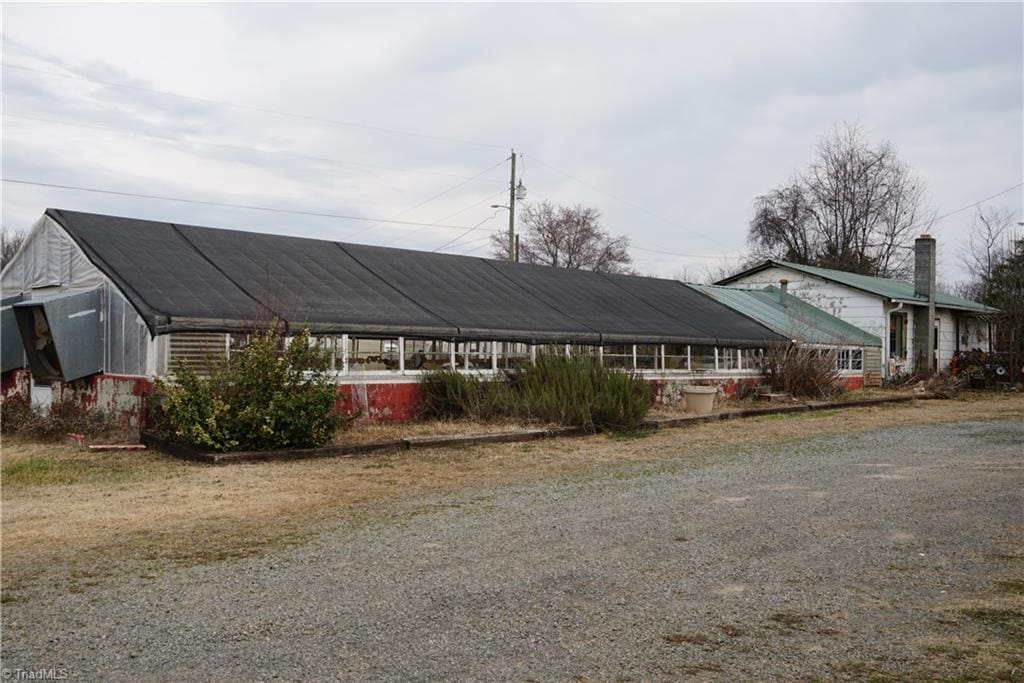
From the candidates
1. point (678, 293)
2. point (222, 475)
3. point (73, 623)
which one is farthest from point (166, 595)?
point (678, 293)

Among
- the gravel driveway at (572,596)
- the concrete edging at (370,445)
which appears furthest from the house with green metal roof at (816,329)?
the gravel driveway at (572,596)

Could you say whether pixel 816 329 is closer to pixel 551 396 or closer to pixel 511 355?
pixel 511 355

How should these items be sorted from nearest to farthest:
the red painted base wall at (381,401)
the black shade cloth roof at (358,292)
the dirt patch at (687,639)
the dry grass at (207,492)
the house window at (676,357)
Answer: the dirt patch at (687,639) → the dry grass at (207,492) → the black shade cloth roof at (358,292) → the red painted base wall at (381,401) → the house window at (676,357)

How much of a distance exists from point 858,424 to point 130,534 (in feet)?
42.9

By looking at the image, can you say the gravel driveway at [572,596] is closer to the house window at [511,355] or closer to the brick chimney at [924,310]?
the house window at [511,355]

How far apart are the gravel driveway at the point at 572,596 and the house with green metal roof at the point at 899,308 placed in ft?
65.8

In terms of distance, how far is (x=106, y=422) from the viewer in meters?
12.8

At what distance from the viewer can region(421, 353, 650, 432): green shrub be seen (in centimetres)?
1426

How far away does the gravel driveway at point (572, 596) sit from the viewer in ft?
13.1

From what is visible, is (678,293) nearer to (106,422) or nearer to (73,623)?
(106,422)

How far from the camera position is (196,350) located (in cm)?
1254

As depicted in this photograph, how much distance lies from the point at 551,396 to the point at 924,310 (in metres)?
20.2

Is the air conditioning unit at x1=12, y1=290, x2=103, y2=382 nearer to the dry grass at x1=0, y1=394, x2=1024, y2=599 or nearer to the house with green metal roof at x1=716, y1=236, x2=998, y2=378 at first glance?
the dry grass at x1=0, y1=394, x2=1024, y2=599

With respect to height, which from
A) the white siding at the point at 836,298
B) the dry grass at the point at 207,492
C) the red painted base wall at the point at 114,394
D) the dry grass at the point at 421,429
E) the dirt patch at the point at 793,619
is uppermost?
the white siding at the point at 836,298
